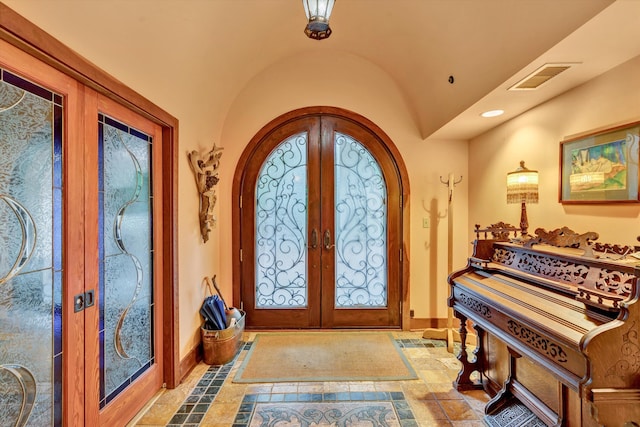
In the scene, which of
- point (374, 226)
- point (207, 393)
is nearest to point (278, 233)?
point (374, 226)

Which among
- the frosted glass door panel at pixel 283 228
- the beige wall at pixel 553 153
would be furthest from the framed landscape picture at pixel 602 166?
the frosted glass door panel at pixel 283 228

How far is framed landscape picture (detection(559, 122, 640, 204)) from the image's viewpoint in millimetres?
1670

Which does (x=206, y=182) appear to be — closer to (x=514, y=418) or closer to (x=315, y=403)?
(x=315, y=403)

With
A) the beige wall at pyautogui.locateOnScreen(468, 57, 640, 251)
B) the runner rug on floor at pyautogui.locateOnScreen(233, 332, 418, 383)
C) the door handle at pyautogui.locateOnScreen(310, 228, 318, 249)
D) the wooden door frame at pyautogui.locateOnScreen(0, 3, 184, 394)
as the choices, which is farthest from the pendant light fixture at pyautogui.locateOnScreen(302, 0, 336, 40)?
the runner rug on floor at pyautogui.locateOnScreen(233, 332, 418, 383)

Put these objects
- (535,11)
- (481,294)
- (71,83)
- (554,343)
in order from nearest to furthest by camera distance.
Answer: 1. (554,343)
2. (71,83)
3. (535,11)
4. (481,294)

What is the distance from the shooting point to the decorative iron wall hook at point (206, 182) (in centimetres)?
269

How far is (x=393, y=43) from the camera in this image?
111 inches

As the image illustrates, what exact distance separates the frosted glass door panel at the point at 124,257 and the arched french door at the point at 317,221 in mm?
1288

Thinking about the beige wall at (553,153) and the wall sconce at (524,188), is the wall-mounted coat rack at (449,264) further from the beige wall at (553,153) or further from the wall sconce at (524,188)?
the wall sconce at (524,188)

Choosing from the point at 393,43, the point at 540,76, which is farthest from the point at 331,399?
the point at 393,43

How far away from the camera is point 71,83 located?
144 centimetres

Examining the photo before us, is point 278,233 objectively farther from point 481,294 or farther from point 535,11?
point 535,11

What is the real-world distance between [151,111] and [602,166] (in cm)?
286

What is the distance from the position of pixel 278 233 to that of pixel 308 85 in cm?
168
